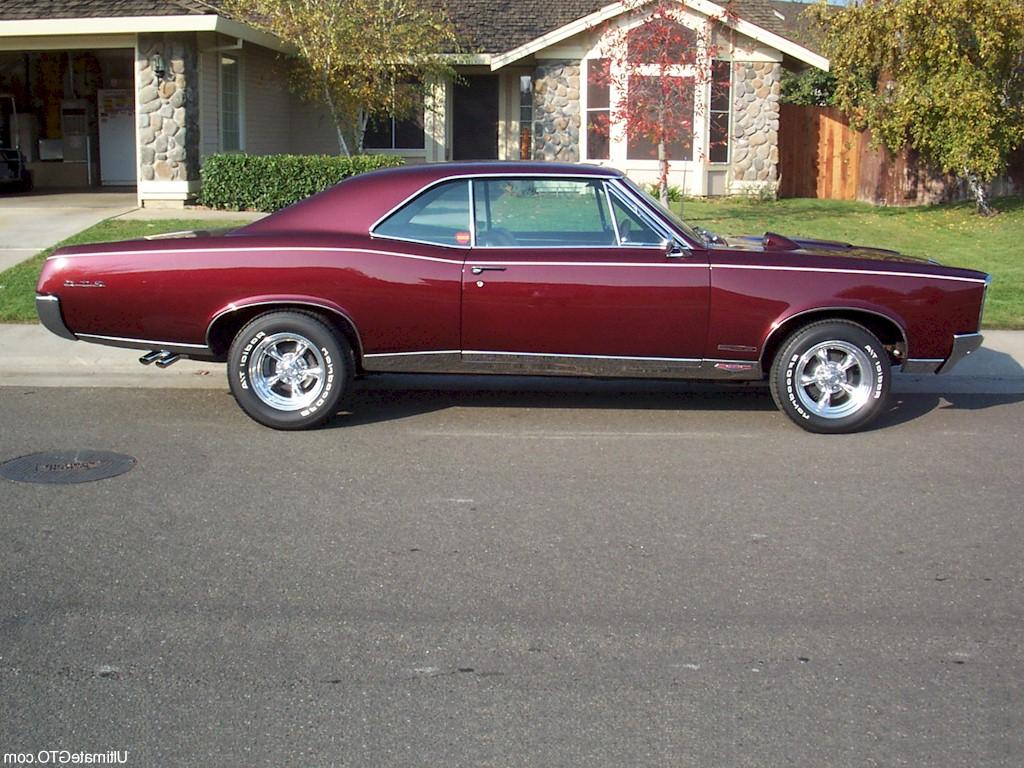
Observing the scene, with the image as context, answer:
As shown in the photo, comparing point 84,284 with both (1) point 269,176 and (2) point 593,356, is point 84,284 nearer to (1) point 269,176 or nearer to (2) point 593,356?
(2) point 593,356

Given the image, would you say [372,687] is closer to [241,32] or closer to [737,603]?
[737,603]

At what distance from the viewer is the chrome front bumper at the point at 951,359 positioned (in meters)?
7.50

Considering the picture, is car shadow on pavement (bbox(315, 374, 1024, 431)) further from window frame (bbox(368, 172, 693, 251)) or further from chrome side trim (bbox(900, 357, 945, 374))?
window frame (bbox(368, 172, 693, 251))

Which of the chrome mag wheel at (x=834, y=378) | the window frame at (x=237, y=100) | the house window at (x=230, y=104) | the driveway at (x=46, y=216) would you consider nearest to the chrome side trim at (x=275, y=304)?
the chrome mag wheel at (x=834, y=378)

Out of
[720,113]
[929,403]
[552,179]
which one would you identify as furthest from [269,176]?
[929,403]

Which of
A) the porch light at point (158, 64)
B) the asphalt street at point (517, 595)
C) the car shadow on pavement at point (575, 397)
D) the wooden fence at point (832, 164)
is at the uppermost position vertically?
the porch light at point (158, 64)

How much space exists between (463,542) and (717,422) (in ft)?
9.55

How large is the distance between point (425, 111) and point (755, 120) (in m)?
6.57

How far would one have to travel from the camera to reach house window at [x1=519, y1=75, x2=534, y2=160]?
82.0 ft

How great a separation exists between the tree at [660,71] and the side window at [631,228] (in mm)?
11306

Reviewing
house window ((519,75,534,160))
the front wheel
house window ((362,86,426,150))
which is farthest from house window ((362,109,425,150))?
the front wheel

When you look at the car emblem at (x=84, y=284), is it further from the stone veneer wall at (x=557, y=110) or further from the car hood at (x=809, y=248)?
the stone veneer wall at (x=557, y=110)

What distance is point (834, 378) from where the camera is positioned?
7.52 metres

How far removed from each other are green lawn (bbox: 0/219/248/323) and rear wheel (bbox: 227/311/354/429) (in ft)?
9.63
